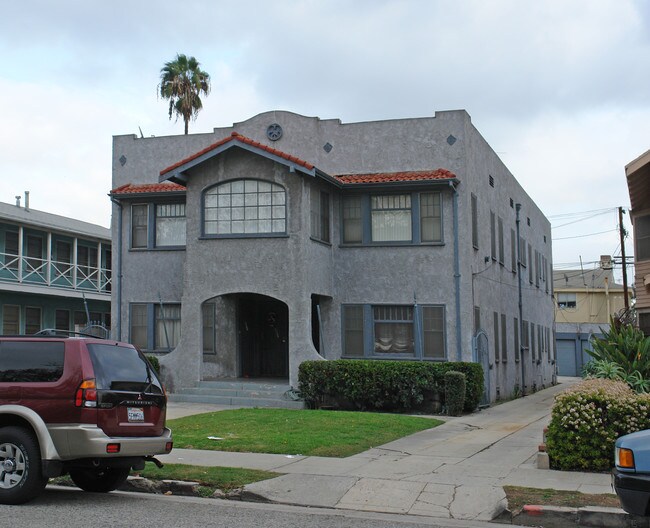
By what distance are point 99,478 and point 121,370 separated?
168 cm

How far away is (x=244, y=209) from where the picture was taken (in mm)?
21578

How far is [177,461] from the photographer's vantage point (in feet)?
39.8

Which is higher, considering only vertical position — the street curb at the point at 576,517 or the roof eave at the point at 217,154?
the roof eave at the point at 217,154

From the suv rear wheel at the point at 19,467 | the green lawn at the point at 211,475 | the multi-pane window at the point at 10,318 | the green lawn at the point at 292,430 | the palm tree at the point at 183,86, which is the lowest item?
the green lawn at the point at 211,475

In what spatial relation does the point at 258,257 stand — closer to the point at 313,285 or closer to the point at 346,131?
the point at 313,285

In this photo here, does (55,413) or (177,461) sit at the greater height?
(55,413)

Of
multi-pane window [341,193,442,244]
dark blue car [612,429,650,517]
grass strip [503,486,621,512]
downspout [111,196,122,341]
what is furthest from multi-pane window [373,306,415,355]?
dark blue car [612,429,650,517]

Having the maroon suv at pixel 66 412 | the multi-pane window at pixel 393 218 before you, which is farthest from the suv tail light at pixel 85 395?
the multi-pane window at pixel 393 218

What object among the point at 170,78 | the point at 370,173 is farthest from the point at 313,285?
the point at 170,78

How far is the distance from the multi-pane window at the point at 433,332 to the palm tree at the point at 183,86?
21.1m

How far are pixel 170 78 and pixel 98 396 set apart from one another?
32.5 m

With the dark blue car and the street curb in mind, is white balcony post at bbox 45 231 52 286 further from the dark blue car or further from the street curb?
the dark blue car

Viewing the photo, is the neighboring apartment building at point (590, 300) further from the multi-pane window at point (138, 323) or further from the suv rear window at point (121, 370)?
the suv rear window at point (121, 370)

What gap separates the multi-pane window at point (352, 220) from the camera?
898 inches
